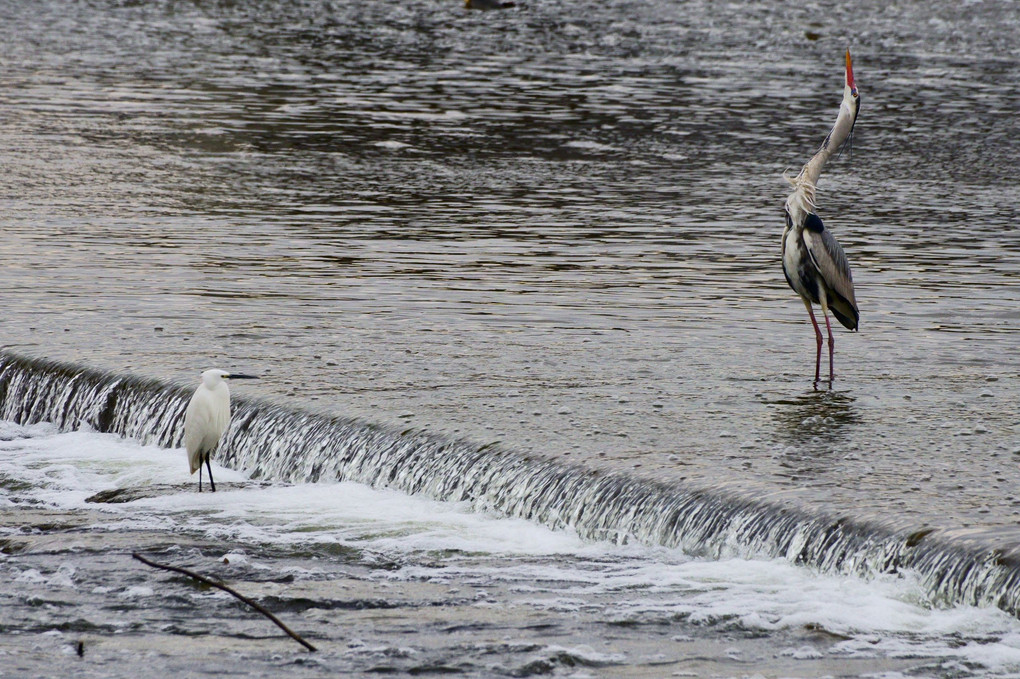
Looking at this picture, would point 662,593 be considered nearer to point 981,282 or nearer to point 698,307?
point 698,307

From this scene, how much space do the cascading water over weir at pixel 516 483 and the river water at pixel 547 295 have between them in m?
0.11

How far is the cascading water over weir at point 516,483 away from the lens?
6.23 m

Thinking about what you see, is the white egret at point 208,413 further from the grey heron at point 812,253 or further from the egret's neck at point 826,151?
the egret's neck at point 826,151

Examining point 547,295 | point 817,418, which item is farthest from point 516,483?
point 547,295

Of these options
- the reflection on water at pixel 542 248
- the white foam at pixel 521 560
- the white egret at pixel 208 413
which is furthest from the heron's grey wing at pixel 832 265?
the white egret at pixel 208 413

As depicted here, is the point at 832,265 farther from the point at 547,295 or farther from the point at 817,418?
the point at 547,295

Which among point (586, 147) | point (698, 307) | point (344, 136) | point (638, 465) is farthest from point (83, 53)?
point (638, 465)

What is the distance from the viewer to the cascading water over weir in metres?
6.23

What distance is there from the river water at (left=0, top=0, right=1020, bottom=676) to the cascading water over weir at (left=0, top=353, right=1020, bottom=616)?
108 mm

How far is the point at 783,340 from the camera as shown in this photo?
32.3 feet

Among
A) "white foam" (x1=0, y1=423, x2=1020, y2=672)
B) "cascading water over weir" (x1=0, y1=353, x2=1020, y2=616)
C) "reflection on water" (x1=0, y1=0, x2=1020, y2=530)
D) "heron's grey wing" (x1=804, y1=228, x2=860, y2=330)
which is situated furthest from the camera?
"heron's grey wing" (x1=804, y1=228, x2=860, y2=330)

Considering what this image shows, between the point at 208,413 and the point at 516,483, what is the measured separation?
5.04 feet

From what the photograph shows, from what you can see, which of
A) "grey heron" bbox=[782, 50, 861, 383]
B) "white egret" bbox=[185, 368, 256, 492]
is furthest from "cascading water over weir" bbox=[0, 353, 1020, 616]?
"grey heron" bbox=[782, 50, 861, 383]

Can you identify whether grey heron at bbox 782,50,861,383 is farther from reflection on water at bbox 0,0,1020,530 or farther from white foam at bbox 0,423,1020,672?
white foam at bbox 0,423,1020,672
